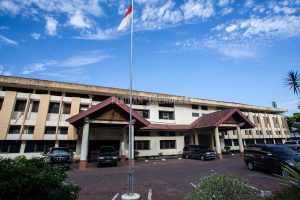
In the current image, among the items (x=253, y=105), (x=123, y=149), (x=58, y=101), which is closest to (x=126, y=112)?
(x=123, y=149)

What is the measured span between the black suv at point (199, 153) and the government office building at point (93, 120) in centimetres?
209

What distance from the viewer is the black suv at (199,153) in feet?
74.9

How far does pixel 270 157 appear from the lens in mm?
12703

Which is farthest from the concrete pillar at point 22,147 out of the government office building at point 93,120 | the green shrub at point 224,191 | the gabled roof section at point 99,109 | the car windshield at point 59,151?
the green shrub at point 224,191

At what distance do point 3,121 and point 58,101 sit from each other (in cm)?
622

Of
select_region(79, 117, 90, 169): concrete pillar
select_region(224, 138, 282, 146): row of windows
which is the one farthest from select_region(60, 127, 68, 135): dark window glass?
select_region(224, 138, 282, 146): row of windows

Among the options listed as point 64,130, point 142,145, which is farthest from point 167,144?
point 64,130

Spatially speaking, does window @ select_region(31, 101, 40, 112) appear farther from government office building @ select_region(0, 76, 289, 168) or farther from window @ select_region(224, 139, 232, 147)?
window @ select_region(224, 139, 232, 147)

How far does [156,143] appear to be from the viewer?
28.2 m

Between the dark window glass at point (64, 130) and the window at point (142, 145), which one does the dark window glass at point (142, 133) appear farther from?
the dark window glass at point (64, 130)

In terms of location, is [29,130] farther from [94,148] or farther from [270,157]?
[270,157]

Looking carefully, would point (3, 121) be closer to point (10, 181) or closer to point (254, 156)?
point (10, 181)

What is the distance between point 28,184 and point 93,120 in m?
15.1

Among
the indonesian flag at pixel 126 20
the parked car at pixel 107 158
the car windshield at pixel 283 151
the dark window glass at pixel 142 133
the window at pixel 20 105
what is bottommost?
the parked car at pixel 107 158
